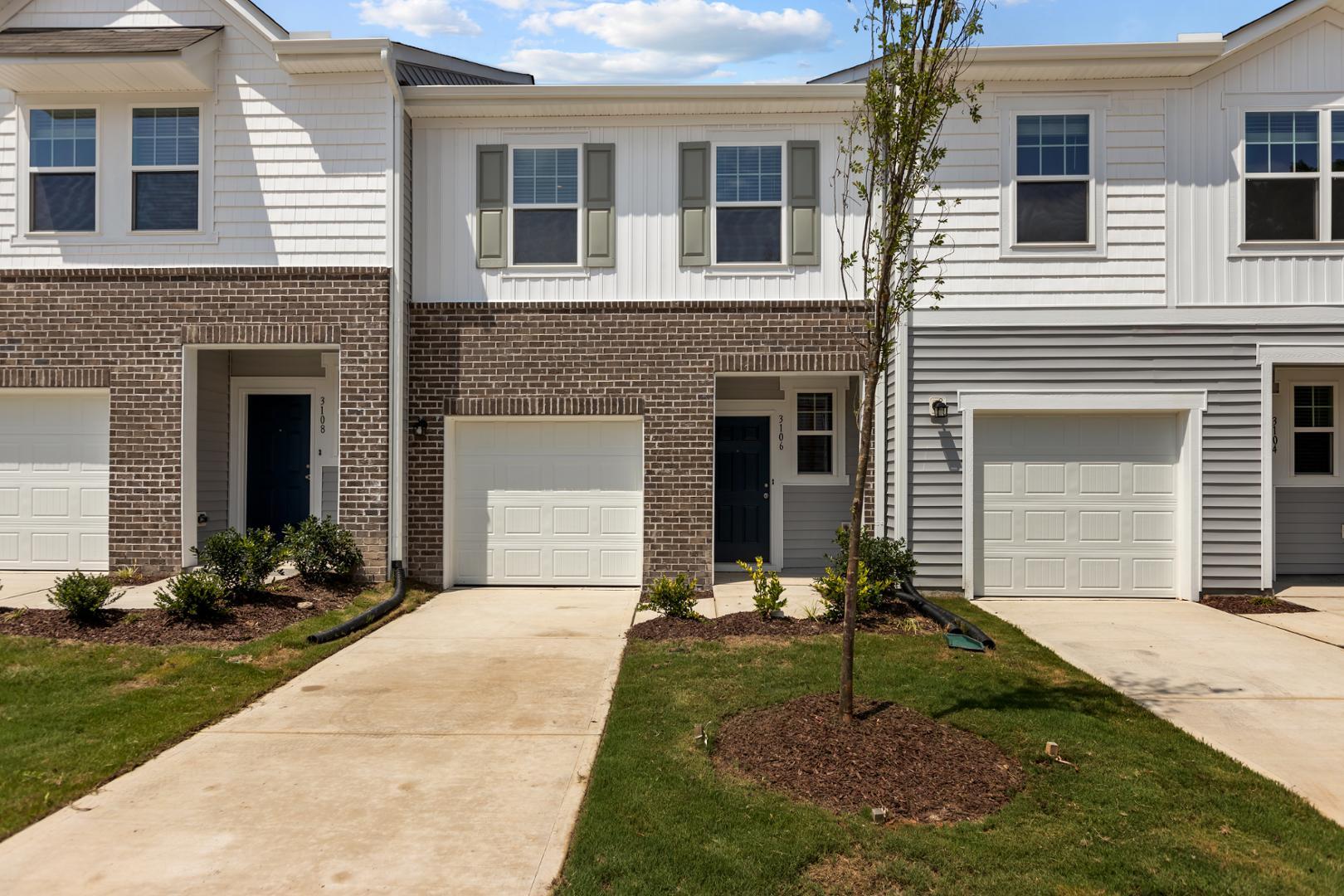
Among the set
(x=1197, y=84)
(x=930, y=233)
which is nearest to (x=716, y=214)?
(x=930, y=233)

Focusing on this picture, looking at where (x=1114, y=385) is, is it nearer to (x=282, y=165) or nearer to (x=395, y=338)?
(x=395, y=338)

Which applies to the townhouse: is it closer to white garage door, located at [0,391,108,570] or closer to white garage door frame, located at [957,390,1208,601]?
white garage door frame, located at [957,390,1208,601]

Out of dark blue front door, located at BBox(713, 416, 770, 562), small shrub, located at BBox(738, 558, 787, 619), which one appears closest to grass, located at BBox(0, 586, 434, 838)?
small shrub, located at BBox(738, 558, 787, 619)

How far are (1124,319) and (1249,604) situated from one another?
11.2ft

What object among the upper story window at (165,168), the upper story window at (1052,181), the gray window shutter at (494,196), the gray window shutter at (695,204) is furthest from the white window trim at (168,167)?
the upper story window at (1052,181)

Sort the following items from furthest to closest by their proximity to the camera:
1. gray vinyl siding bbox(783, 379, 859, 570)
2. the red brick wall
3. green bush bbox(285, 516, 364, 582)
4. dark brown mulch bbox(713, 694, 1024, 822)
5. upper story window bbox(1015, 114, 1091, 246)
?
gray vinyl siding bbox(783, 379, 859, 570) < the red brick wall < upper story window bbox(1015, 114, 1091, 246) < green bush bbox(285, 516, 364, 582) < dark brown mulch bbox(713, 694, 1024, 822)

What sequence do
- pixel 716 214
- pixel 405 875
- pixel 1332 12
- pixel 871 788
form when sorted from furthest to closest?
pixel 716 214 < pixel 1332 12 < pixel 871 788 < pixel 405 875

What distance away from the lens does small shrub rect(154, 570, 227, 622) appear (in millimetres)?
7605

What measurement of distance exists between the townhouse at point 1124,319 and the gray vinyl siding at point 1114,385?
2cm

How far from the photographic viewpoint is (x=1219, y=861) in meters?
3.54

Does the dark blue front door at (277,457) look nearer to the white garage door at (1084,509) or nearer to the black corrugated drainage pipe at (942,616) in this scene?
the black corrugated drainage pipe at (942,616)

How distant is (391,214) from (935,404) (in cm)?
664

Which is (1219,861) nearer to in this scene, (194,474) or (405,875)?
(405,875)

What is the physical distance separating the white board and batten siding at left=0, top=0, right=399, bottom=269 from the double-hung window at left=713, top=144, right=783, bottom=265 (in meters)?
3.88
